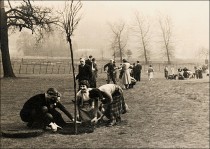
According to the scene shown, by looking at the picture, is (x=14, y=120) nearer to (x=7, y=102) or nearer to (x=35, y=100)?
(x=35, y=100)

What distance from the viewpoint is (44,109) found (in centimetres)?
1040

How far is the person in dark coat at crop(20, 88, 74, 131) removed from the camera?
1039 cm

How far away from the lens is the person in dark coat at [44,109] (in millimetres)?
10391

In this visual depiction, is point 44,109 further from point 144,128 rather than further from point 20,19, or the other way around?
point 20,19

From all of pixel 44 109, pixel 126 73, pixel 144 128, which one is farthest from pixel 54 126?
pixel 126 73

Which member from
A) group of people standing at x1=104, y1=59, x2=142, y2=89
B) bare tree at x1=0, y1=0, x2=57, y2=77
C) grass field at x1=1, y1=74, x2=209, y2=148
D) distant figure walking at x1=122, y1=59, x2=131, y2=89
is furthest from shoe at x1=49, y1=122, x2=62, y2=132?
bare tree at x1=0, y1=0, x2=57, y2=77

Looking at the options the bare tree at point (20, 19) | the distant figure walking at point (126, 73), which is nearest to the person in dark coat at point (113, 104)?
the distant figure walking at point (126, 73)

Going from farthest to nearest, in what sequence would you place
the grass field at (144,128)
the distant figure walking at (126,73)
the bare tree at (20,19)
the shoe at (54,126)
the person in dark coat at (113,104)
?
1. the bare tree at (20,19)
2. the distant figure walking at (126,73)
3. the person in dark coat at (113,104)
4. the shoe at (54,126)
5. the grass field at (144,128)

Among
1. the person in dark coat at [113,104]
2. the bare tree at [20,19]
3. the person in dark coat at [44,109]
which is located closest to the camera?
the person in dark coat at [44,109]

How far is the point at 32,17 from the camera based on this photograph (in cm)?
3038

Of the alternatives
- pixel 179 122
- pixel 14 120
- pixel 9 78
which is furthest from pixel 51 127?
pixel 9 78

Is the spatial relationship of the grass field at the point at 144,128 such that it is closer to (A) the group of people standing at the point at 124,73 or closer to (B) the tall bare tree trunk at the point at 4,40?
(A) the group of people standing at the point at 124,73

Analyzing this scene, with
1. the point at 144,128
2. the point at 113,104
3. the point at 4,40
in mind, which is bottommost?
the point at 144,128

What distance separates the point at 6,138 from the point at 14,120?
2.55m
